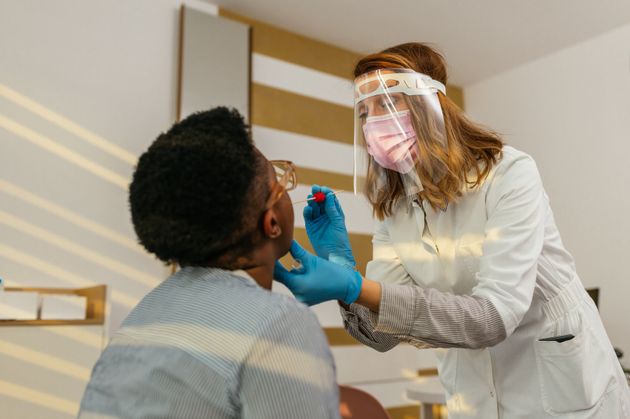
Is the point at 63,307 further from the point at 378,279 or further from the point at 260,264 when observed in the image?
the point at 260,264

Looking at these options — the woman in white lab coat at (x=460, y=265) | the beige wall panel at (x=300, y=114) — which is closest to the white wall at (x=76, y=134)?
the beige wall panel at (x=300, y=114)

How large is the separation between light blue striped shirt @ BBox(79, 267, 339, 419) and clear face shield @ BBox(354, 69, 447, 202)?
710 mm

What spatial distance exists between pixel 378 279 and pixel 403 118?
0.40 metres

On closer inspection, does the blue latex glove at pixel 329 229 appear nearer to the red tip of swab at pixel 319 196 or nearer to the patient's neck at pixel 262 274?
the red tip of swab at pixel 319 196

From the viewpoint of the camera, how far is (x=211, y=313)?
0.67 metres

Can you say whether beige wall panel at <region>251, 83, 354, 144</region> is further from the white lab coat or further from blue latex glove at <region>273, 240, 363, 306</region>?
blue latex glove at <region>273, 240, 363, 306</region>

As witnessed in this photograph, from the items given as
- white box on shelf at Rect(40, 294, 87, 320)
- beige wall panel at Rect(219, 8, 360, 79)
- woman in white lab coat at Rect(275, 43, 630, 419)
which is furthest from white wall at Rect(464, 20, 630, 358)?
white box on shelf at Rect(40, 294, 87, 320)

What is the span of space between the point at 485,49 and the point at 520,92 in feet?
1.58

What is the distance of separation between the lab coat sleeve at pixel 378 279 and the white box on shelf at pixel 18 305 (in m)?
1.29

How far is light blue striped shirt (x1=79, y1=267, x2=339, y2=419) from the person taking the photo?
0.62 m

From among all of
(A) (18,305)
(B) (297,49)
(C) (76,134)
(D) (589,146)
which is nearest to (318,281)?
(A) (18,305)

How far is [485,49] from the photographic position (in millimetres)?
3730

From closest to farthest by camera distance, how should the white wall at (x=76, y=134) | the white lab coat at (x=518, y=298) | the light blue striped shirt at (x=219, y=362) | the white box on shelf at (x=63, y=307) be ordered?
1. the light blue striped shirt at (x=219, y=362)
2. the white lab coat at (x=518, y=298)
3. the white box on shelf at (x=63, y=307)
4. the white wall at (x=76, y=134)

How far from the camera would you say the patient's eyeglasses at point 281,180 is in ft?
2.60
